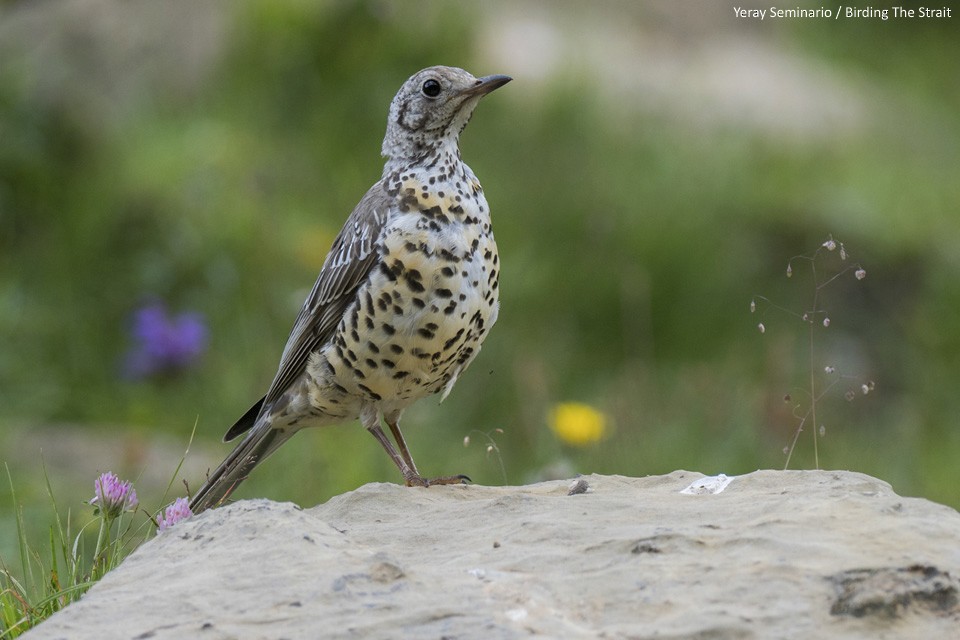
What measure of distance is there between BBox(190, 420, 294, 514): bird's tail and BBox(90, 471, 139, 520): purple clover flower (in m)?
1.07

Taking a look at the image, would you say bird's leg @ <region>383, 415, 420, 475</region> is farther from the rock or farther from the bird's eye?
the rock

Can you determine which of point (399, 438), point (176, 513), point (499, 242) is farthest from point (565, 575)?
point (499, 242)

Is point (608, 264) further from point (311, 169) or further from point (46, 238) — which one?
point (46, 238)

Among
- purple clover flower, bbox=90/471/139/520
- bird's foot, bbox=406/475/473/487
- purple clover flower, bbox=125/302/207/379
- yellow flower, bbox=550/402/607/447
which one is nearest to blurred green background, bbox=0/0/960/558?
yellow flower, bbox=550/402/607/447

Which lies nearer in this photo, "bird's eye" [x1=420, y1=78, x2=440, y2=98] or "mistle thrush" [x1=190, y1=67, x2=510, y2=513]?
"mistle thrush" [x1=190, y1=67, x2=510, y2=513]

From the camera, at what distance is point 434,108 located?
17.1ft

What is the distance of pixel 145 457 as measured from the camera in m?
7.11

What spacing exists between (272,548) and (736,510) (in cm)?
116

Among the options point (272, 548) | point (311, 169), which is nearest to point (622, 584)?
point (272, 548)

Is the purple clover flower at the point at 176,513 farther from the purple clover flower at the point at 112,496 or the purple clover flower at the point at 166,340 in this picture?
the purple clover flower at the point at 166,340

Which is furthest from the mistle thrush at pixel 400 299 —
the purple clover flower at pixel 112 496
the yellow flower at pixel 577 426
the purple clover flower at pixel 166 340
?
the purple clover flower at pixel 166 340

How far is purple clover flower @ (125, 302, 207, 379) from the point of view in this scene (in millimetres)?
8094

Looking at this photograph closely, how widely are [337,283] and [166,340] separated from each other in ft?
10.8

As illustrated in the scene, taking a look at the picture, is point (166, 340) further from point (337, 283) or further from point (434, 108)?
point (434, 108)
